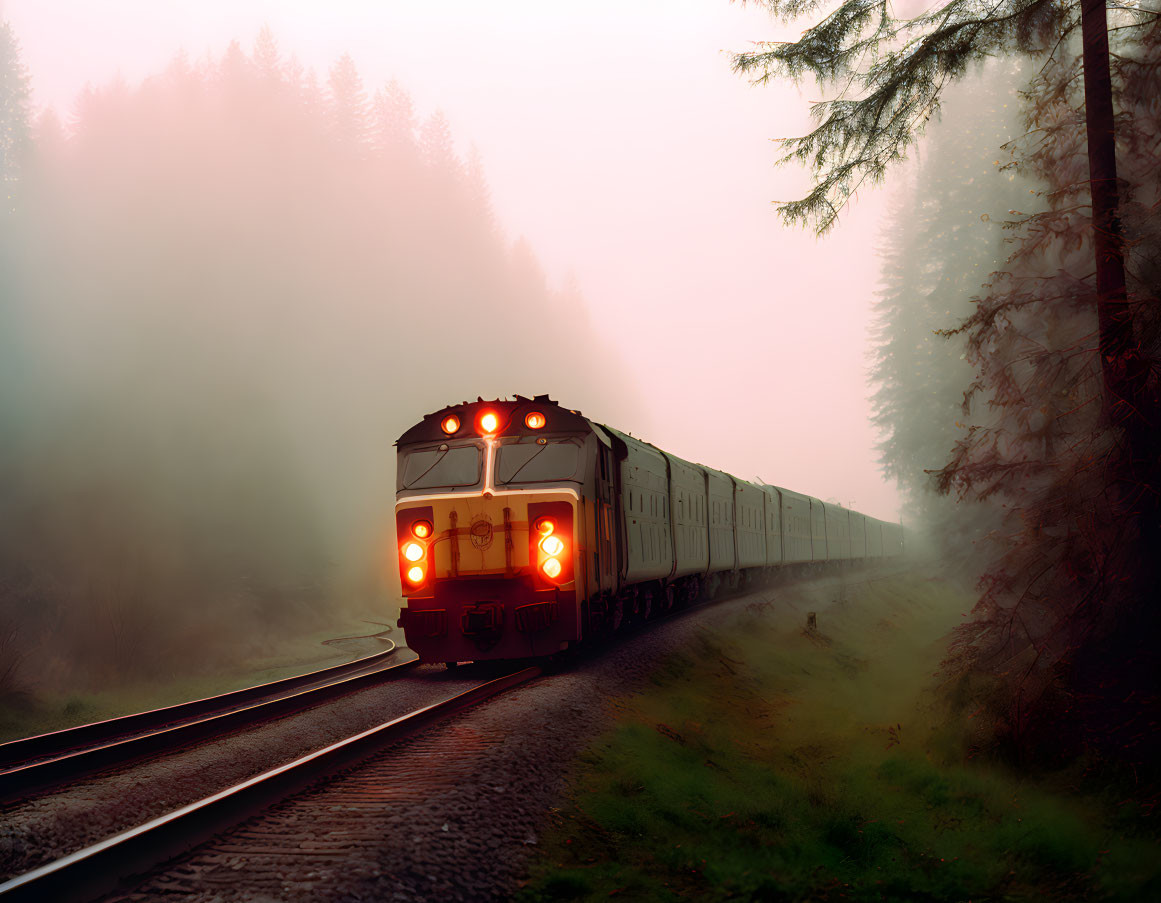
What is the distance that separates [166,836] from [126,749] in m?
3.40

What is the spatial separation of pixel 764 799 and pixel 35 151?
43.6m

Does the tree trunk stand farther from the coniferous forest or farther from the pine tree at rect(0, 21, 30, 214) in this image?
the pine tree at rect(0, 21, 30, 214)

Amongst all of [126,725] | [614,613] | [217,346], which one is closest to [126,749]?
[126,725]

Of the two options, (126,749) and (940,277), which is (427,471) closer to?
(126,749)

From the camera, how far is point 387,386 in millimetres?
46438

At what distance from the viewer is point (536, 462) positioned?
11047 mm

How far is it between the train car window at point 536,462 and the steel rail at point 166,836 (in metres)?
4.50

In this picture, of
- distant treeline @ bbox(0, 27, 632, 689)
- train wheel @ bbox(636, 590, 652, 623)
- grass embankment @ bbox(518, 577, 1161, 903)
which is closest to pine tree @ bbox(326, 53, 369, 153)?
distant treeline @ bbox(0, 27, 632, 689)

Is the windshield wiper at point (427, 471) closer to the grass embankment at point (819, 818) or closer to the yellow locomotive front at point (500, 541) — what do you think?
the yellow locomotive front at point (500, 541)

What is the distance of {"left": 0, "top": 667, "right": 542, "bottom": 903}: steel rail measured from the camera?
13.1ft

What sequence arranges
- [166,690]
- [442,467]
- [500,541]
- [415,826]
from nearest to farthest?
[415,826] → [500,541] → [442,467] → [166,690]

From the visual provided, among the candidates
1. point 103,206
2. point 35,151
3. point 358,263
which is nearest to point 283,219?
point 358,263

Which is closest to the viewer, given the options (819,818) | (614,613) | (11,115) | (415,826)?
(415,826)

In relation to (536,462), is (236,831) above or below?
below
